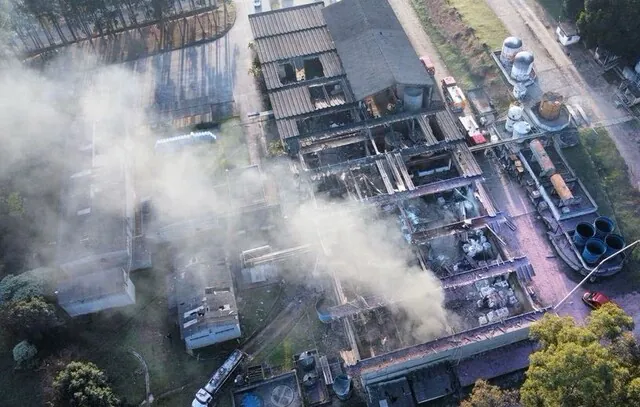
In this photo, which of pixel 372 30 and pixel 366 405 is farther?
pixel 372 30

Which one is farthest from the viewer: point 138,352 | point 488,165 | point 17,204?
point 488,165

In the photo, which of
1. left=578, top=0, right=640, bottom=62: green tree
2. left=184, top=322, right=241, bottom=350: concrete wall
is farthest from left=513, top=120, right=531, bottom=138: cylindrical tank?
left=184, top=322, right=241, bottom=350: concrete wall

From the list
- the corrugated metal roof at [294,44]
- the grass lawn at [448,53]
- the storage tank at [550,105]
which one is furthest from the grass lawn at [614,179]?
the corrugated metal roof at [294,44]

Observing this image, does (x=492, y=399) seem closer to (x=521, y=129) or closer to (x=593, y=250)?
(x=593, y=250)

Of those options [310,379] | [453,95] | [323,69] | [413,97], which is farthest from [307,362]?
[453,95]

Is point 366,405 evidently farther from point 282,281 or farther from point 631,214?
point 631,214

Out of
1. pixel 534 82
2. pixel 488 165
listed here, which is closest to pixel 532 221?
pixel 488 165
